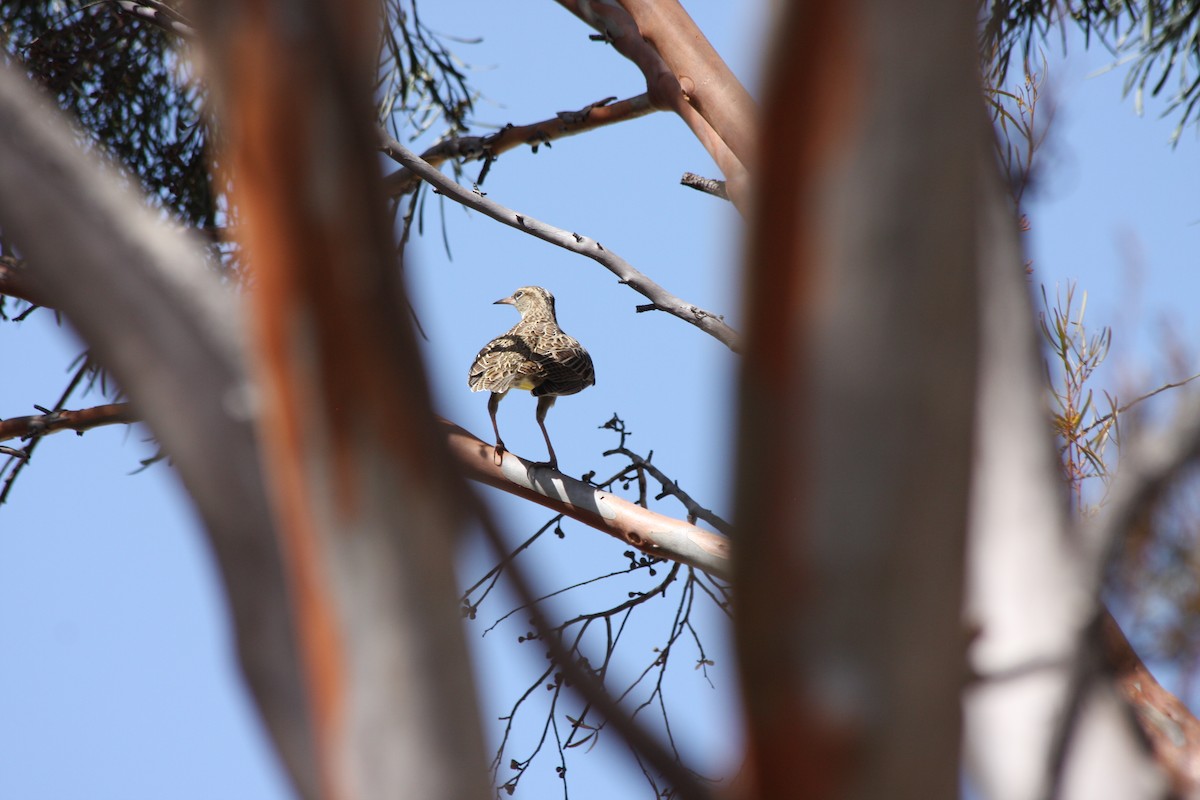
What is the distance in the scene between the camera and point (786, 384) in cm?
76

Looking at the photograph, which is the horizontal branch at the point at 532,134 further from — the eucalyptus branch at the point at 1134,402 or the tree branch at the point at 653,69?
the eucalyptus branch at the point at 1134,402

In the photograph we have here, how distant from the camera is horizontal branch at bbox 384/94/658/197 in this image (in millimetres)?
3941

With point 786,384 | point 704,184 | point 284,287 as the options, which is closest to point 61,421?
point 704,184

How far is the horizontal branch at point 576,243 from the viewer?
3133 mm

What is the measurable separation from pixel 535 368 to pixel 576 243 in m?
0.77

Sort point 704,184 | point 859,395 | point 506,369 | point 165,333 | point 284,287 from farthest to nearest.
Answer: point 506,369 → point 704,184 → point 165,333 → point 284,287 → point 859,395

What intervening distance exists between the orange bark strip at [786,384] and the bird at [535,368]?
289cm

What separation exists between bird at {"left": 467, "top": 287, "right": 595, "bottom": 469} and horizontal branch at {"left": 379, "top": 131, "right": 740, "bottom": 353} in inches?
28.0

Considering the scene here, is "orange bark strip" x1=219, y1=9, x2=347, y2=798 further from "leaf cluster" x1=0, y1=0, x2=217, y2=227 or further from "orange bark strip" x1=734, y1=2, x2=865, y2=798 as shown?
"leaf cluster" x1=0, y1=0, x2=217, y2=227

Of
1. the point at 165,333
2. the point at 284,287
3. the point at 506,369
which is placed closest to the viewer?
the point at 284,287

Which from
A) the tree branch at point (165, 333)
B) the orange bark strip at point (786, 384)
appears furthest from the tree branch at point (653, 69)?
the orange bark strip at point (786, 384)

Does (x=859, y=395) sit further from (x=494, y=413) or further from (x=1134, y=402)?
(x=494, y=413)

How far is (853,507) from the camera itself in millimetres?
759

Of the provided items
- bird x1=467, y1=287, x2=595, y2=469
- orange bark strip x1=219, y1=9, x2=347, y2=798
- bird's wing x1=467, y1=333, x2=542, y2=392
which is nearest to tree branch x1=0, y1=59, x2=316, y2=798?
orange bark strip x1=219, y1=9, x2=347, y2=798
